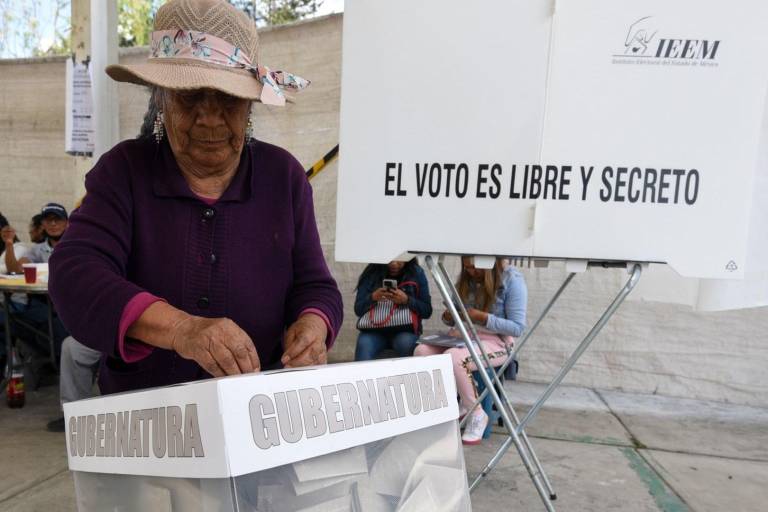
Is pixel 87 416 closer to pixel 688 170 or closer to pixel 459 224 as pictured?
pixel 459 224

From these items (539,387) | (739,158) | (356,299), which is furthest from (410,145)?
(539,387)

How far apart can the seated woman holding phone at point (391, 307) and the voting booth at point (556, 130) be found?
7.08 ft

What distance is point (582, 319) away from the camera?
388cm

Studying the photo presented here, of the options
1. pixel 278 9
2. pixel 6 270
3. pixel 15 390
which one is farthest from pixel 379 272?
pixel 278 9

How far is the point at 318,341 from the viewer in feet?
3.46

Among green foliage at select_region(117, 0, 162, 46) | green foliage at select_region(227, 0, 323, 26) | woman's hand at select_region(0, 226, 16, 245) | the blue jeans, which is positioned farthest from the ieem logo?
green foliage at select_region(117, 0, 162, 46)

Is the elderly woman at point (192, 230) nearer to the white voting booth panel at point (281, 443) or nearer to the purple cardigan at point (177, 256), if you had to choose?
the purple cardigan at point (177, 256)

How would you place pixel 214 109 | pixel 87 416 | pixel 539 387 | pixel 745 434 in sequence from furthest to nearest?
pixel 539 387, pixel 745 434, pixel 214 109, pixel 87 416

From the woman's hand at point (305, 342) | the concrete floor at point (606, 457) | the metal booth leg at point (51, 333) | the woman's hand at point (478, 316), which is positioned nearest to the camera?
the woman's hand at point (305, 342)

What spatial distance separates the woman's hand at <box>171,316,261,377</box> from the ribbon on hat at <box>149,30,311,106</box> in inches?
16.3

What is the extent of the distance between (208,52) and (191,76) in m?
0.06

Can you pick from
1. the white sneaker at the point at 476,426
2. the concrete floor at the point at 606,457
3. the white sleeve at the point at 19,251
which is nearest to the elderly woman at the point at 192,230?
the concrete floor at the point at 606,457

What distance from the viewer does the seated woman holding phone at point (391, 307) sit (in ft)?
12.0

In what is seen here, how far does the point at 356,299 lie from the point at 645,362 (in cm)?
203
